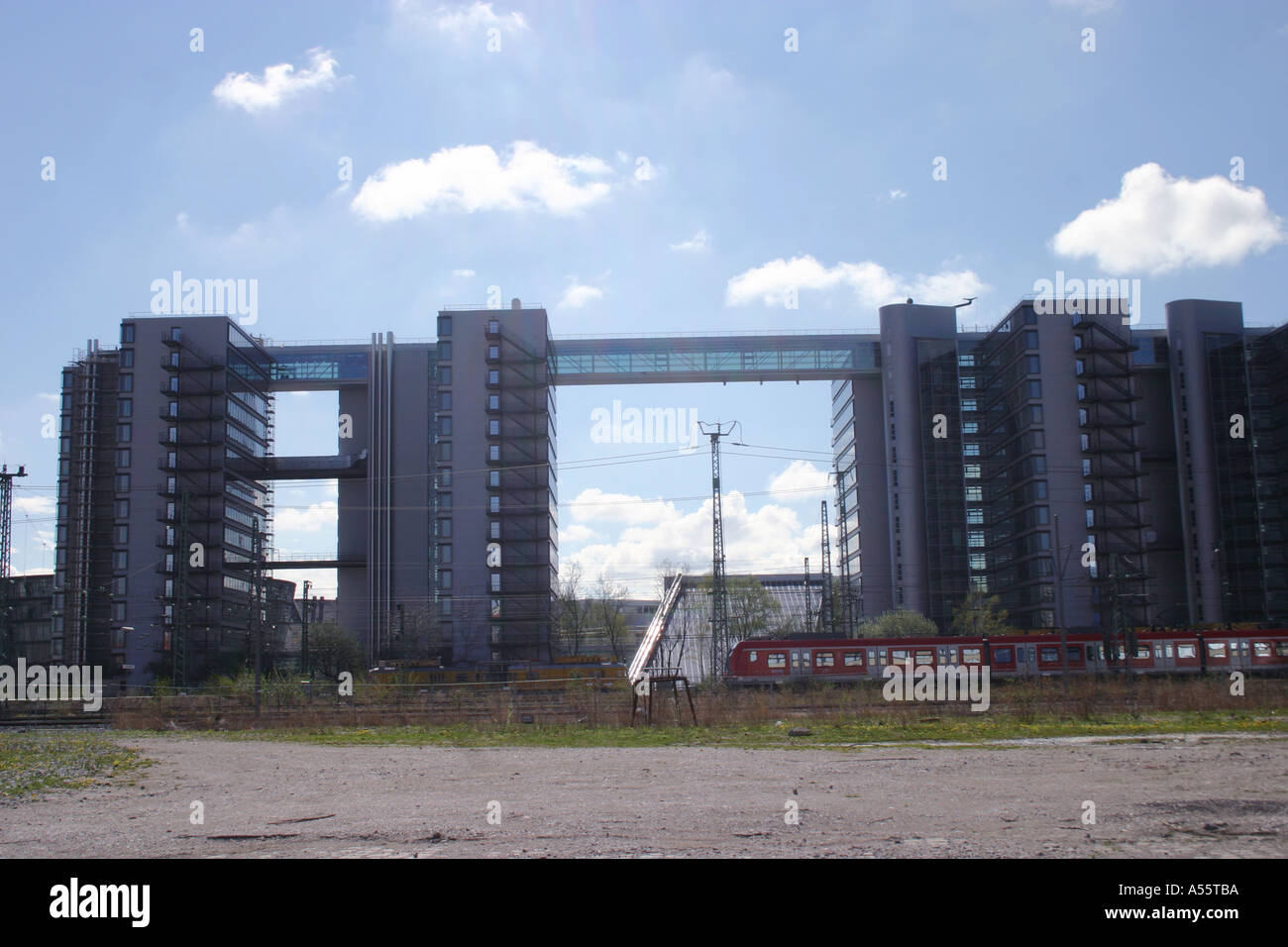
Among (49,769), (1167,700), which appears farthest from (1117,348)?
(49,769)

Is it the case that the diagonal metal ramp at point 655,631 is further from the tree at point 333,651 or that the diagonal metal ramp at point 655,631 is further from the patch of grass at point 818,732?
the patch of grass at point 818,732

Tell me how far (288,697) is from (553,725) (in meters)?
16.1

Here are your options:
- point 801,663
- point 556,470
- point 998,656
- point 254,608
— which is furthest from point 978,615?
point 254,608

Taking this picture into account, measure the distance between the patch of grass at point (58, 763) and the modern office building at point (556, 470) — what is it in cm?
5203

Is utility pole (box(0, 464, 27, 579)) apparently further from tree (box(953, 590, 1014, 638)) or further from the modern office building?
tree (box(953, 590, 1014, 638))

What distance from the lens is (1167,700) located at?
32.7 metres

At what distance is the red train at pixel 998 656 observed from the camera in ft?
172

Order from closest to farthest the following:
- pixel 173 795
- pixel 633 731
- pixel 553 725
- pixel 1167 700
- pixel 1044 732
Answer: pixel 173 795
pixel 1044 732
pixel 633 731
pixel 553 725
pixel 1167 700

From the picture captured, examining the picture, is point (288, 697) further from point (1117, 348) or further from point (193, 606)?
point (1117, 348)

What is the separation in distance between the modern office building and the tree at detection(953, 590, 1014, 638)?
2.44m

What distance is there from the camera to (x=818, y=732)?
26109 millimetres

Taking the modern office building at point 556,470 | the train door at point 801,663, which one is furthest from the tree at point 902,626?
the train door at point 801,663

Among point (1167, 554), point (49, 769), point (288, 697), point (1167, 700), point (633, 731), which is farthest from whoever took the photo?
point (1167, 554)

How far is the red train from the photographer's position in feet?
172
